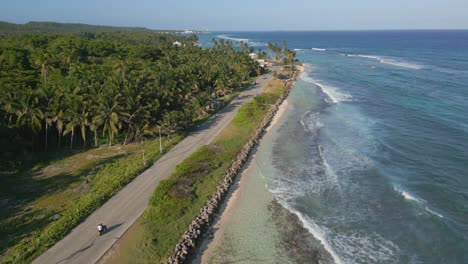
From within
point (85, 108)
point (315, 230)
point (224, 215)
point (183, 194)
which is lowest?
point (315, 230)

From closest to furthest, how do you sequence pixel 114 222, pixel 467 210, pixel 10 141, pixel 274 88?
pixel 114 222
pixel 467 210
pixel 10 141
pixel 274 88

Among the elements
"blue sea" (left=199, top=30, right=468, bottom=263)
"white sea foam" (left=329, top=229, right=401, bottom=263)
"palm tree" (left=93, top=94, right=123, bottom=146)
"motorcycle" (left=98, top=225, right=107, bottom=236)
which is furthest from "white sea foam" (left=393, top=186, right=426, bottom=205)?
"palm tree" (left=93, top=94, right=123, bottom=146)

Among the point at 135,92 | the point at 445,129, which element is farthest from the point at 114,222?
the point at 445,129

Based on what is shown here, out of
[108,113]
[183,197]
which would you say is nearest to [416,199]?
[183,197]

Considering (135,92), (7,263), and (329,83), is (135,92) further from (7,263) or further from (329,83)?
(329,83)

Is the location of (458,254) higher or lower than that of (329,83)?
lower

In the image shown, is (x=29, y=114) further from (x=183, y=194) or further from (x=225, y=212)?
(x=225, y=212)
